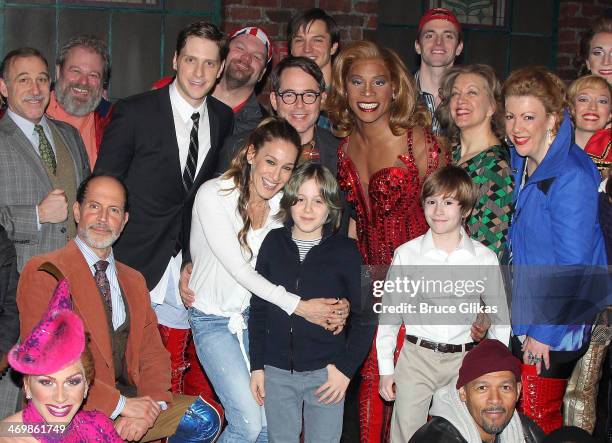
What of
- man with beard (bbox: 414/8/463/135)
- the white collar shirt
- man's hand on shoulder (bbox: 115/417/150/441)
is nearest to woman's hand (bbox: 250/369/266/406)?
man's hand on shoulder (bbox: 115/417/150/441)

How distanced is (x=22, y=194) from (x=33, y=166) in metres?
0.16

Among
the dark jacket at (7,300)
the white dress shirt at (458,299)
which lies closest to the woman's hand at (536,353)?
the white dress shirt at (458,299)

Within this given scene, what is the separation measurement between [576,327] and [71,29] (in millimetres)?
4214

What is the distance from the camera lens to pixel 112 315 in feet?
13.3

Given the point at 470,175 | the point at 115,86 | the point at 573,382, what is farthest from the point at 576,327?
the point at 115,86

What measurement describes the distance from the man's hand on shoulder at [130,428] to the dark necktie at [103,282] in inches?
19.4

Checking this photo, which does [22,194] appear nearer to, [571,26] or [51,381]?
[51,381]

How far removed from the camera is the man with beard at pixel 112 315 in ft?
12.8

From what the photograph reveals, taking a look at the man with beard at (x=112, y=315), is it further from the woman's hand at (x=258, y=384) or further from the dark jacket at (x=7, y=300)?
the woman's hand at (x=258, y=384)

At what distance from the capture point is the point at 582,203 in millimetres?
4062

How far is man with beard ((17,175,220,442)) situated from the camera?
3.89 metres

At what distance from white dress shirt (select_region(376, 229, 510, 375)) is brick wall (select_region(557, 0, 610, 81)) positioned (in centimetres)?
423

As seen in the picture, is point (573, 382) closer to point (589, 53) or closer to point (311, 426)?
point (311, 426)

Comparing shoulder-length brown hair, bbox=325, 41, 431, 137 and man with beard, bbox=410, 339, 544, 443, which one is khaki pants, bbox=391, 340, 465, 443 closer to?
man with beard, bbox=410, 339, 544, 443
